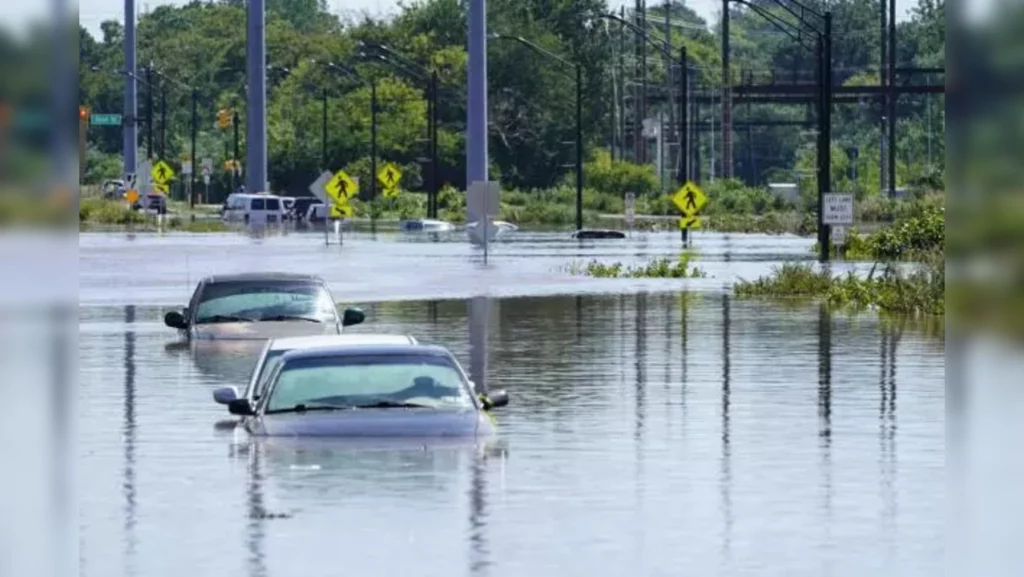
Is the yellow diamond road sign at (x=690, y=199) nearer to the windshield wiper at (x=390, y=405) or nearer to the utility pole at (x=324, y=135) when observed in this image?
the windshield wiper at (x=390, y=405)

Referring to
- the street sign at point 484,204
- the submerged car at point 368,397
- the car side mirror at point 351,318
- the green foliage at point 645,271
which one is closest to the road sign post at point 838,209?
the green foliage at point 645,271

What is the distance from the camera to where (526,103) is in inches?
6393

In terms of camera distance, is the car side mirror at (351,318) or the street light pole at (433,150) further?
the street light pole at (433,150)

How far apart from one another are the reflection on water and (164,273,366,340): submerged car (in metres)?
0.55

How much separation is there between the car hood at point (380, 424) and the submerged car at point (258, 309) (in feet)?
37.1

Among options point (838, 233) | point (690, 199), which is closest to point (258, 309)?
point (838, 233)

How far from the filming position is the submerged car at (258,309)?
28844mm

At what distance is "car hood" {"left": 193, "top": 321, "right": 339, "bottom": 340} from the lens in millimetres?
28359

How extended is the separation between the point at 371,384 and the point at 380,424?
1.27 m

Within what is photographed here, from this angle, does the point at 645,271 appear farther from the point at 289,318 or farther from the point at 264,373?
the point at 264,373

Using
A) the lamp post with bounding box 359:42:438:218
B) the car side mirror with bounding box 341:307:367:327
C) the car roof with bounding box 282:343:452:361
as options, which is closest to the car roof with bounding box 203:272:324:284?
the car side mirror with bounding box 341:307:367:327

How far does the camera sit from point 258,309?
30.1 meters

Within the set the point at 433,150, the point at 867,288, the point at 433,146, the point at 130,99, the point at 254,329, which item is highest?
the point at 130,99

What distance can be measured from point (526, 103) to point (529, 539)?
149 m
